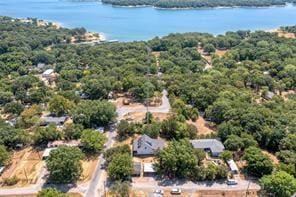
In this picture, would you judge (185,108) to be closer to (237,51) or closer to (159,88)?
(159,88)

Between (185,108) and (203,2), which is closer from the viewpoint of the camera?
(185,108)

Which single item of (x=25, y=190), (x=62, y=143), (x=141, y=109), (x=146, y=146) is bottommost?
(x=25, y=190)

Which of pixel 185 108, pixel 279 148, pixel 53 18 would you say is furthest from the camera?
pixel 53 18

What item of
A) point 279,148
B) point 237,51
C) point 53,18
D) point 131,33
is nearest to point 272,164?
point 279,148

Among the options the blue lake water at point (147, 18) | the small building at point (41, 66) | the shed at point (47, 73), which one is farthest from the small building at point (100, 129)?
the blue lake water at point (147, 18)

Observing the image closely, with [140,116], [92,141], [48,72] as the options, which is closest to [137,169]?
[92,141]

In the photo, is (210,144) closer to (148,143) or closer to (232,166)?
(232,166)
